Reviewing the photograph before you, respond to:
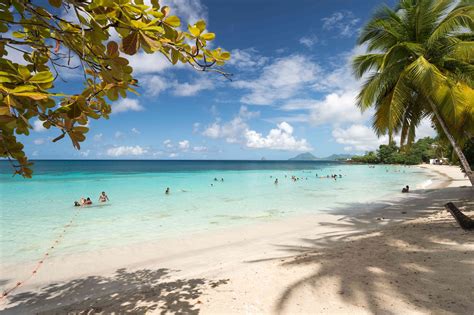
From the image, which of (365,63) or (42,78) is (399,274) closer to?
(42,78)

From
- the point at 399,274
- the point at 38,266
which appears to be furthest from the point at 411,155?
the point at 38,266

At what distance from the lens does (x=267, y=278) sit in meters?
5.07

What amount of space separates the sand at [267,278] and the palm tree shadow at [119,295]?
2cm

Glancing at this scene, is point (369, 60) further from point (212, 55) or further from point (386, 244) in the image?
point (212, 55)

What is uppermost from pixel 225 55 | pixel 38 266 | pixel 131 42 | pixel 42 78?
pixel 225 55

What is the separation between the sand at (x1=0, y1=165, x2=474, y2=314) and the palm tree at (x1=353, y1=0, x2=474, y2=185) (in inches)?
129

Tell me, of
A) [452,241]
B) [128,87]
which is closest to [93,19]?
[128,87]

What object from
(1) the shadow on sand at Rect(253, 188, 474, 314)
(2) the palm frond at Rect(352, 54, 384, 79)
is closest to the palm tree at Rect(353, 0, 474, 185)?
(2) the palm frond at Rect(352, 54, 384, 79)

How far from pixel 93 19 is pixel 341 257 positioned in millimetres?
6028

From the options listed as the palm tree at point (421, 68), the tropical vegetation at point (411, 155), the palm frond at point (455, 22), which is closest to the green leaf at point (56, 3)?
the palm tree at point (421, 68)

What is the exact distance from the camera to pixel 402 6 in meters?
9.68

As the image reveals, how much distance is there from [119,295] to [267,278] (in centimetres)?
277

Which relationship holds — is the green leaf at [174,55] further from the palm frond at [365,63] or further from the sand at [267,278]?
the palm frond at [365,63]

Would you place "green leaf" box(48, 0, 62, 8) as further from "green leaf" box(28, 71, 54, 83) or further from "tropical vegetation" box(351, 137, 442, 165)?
"tropical vegetation" box(351, 137, 442, 165)
